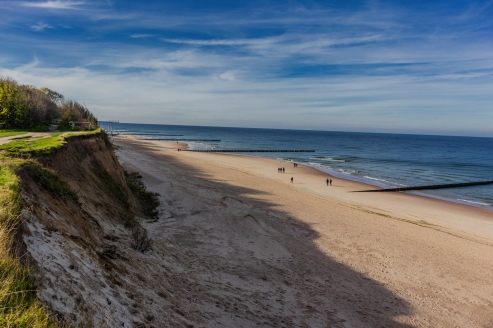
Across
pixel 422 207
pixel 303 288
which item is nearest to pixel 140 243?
pixel 303 288

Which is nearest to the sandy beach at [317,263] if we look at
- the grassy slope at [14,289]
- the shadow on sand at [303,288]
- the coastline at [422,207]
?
the shadow on sand at [303,288]

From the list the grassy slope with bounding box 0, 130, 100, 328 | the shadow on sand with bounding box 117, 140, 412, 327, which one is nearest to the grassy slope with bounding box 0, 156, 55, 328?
the grassy slope with bounding box 0, 130, 100, 328

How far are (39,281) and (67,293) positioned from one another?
0.45 metres

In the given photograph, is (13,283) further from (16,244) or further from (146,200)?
(146,200)

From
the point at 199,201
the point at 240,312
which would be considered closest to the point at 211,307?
the point at 240,312

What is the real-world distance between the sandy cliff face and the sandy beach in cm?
147

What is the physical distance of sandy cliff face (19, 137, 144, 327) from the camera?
4.75m

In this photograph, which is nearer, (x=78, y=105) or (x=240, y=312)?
(x=240, y=312)

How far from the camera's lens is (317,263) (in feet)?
41.6

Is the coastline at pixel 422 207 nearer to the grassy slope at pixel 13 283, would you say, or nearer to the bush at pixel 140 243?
the bush at pixel 140 243

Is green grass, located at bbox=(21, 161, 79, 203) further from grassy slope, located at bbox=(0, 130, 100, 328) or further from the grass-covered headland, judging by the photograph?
grassy slope, located at bbox=(0, 130, 100, 328)

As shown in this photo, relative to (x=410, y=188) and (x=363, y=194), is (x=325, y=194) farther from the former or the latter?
(x=410, y=188)

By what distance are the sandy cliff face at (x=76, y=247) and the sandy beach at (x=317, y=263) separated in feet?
4.81

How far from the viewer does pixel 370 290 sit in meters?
10.9
